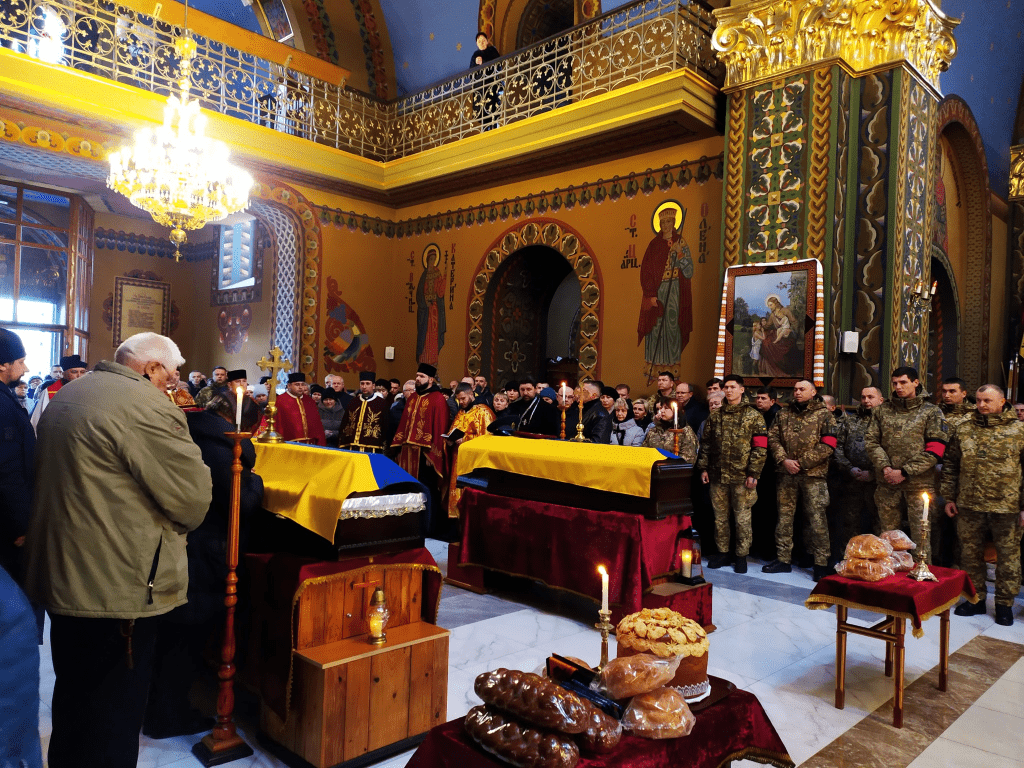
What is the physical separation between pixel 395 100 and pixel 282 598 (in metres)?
11.5

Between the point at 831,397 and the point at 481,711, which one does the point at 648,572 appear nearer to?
the point at 481,711

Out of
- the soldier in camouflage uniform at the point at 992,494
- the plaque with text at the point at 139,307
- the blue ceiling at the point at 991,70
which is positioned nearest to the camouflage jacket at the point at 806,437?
the soldier in camouflage uniform at the point at 992,494

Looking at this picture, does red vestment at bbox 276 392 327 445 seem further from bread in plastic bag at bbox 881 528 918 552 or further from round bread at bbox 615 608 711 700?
round bread at bbox 615 608 711 700

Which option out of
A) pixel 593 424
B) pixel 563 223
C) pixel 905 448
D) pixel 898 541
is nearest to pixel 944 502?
pixel 905 448

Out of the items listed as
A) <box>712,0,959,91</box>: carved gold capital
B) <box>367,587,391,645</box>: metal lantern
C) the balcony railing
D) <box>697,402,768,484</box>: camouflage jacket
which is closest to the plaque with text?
the balcony railing

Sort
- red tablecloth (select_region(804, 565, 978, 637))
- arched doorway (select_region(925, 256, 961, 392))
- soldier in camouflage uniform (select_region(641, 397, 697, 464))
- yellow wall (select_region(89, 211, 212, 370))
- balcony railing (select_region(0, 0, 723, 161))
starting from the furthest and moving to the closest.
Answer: yellow wall (select_region(89, 211, 212, 370)) → arched doorway (select_region(925, 256, 961, 392)) → balcony railing (select_region(0, 0, 723, 161)) → soldier in camouflage uniform (select_region(641, 397, 697, 464)) → red tablecloth (select_region(804, 565, 978, 637))

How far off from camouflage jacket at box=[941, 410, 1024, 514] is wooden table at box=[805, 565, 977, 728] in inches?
76.1

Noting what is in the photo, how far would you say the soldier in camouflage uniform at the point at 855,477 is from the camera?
21.8ft

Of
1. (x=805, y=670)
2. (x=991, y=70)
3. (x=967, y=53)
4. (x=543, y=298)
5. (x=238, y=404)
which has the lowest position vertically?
(x=805, y=670)

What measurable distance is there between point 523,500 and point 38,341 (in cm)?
1209

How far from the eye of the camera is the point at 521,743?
1.70 meters

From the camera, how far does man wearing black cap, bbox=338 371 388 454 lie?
9.38 meters

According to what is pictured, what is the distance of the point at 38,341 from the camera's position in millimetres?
13555

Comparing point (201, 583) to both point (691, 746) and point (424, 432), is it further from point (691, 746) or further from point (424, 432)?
point (424, 432)
